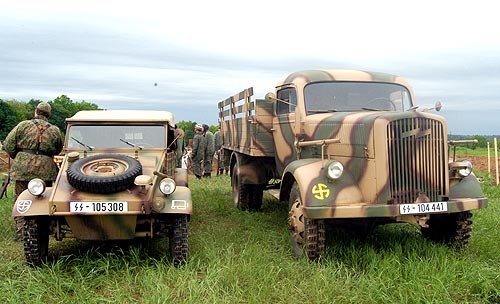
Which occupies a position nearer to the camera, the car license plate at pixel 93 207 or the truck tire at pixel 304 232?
the car license plate at pixel 93 207

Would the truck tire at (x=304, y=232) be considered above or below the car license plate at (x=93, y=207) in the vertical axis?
below

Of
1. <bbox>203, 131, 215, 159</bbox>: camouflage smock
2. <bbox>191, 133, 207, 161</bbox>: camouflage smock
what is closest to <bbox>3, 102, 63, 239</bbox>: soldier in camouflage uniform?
<bbox>191, 133, 207, 161</bbox>: camouflage smock

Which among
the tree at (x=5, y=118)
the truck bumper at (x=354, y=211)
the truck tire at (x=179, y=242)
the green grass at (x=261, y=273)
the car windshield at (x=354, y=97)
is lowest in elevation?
the green grass at (x=261, y=273)

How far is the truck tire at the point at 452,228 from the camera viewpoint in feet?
16.7

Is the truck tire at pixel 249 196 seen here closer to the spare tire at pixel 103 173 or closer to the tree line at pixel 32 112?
the spare tire at pixel 103 173

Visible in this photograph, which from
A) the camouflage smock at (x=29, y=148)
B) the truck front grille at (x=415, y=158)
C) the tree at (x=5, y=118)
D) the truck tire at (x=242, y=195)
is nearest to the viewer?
the truck front grille at (x=415, y=158)

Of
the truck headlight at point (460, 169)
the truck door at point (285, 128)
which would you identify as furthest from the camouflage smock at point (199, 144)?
the truck headlight at point (460, 169)

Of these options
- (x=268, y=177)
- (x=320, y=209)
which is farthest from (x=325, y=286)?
(x=268, y=177)

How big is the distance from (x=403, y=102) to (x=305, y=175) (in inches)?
82.2

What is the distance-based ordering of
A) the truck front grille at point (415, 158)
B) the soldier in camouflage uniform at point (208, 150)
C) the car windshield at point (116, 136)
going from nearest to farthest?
1. the truck front grille at point (415, 158)
2. the car windshield at point (116, 136)
3. the soldier in camouflage uniform at point (208, 150)

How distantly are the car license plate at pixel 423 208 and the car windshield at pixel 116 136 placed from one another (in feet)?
9.36

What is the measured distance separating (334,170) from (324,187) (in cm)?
19

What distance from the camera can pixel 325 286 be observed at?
13.0 ft

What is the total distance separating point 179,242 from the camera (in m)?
4.74
